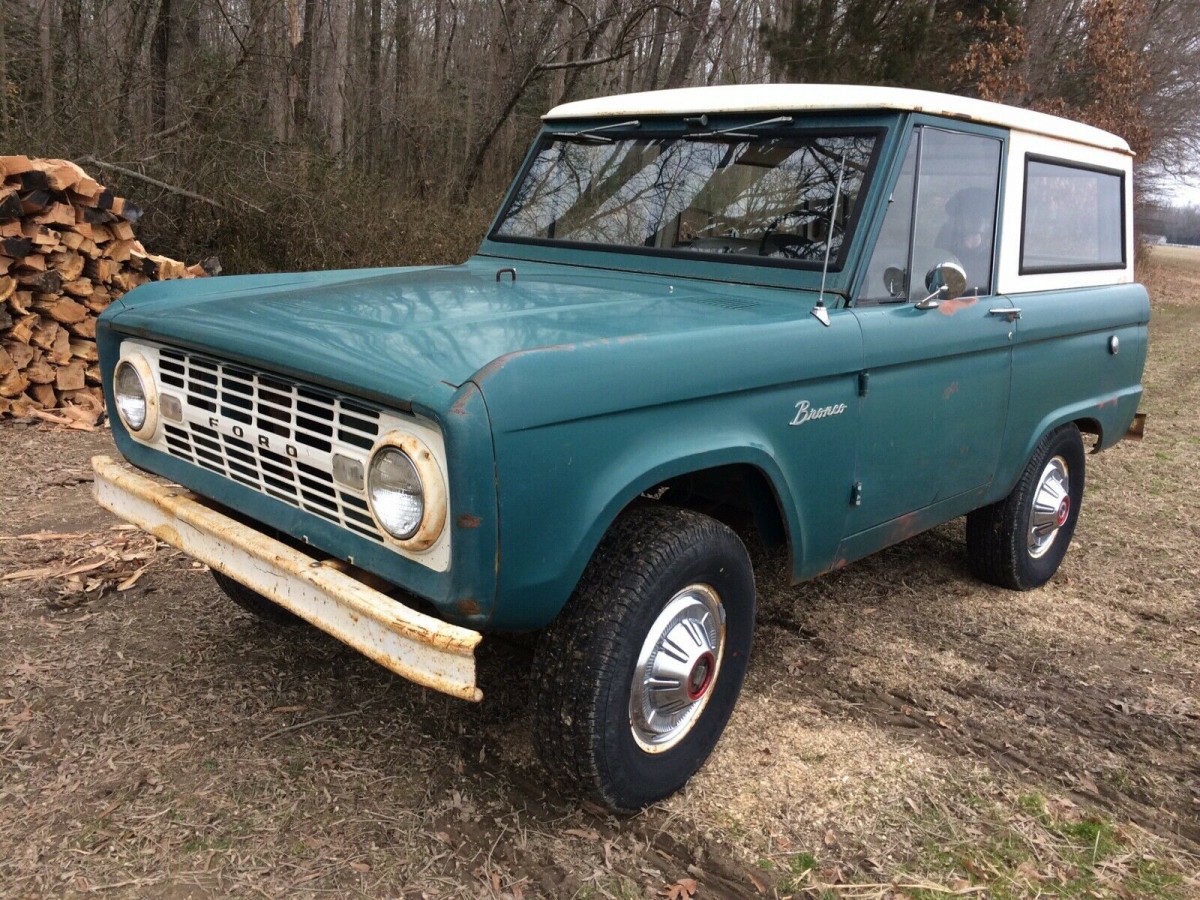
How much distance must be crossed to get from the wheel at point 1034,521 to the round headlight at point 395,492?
9.38 feet

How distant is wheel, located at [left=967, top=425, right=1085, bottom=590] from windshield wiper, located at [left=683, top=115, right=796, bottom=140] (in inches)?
70.0

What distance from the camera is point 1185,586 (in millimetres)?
4621

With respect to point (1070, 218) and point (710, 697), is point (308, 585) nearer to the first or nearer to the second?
point (710, 697)

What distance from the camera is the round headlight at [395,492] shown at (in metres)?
2.15

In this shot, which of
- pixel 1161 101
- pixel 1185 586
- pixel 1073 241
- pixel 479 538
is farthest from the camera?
pixel 1161 101

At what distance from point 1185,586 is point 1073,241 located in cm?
171

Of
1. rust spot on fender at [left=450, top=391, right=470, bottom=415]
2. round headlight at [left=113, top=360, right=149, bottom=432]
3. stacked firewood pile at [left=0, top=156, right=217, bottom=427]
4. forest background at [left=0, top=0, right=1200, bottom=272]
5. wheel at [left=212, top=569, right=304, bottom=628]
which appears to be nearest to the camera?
rust spot on fender at [left=450, top=391, right=470, bottom=415]

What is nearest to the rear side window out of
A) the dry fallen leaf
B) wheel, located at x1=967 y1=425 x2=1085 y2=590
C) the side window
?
the side window

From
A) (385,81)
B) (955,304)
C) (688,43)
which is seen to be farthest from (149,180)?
(688,43)

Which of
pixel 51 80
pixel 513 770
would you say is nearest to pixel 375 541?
pixel 513 770

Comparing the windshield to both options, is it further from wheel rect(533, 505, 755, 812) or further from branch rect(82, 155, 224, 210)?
branch rect(82, 155, 224, 210)

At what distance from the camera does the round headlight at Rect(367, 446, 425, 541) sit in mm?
2148

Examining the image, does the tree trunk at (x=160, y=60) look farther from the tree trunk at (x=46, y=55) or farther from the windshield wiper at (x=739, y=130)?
the windshield wiper at (x=739, y=130)

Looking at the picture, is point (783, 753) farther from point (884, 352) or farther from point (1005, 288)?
point (1005, 288)
